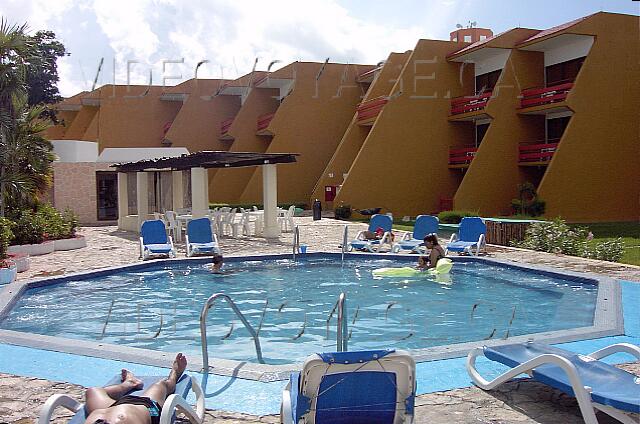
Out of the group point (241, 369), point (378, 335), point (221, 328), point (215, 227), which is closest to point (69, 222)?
point (215, 227)

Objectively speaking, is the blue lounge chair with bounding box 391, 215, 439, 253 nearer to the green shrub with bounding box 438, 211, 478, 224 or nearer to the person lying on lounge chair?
the green shrub with bounding box 438, 211, 478, 224

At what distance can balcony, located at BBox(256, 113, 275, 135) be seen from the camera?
36.2 meters

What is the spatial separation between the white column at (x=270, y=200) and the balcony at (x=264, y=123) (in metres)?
17.3

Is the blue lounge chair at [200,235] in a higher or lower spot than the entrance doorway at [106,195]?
lower

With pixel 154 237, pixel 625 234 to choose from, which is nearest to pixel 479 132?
pixel 625 234

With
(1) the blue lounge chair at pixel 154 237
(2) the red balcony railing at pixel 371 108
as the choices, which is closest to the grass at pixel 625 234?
(1) the blue lounge chair at pixel 154 237

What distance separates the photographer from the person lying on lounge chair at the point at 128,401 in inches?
141

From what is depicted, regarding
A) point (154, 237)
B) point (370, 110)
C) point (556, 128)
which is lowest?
point (154, 237)

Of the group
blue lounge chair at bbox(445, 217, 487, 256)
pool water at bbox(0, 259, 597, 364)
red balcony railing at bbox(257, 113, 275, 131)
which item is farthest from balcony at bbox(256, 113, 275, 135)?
pool water at bbox(0, 259, 597, 364)

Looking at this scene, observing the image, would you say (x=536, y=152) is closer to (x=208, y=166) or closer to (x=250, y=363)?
(x=208, y=166)

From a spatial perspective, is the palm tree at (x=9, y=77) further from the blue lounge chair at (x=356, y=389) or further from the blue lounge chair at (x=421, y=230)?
the blue lounge chair at (x=356, y=389)

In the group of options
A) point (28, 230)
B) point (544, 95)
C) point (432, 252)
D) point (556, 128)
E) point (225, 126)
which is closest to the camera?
point (432, 252)

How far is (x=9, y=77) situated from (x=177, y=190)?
8059 millimetres

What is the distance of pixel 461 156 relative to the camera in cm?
2798
